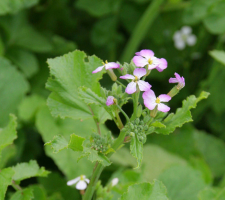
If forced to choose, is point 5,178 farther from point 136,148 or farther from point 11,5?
point 11,5

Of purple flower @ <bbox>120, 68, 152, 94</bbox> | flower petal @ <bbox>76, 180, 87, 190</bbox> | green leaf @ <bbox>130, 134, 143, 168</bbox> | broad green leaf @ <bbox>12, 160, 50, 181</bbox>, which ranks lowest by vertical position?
broad green leaf @ <bbox>12, 160, 50, 181</bbox>

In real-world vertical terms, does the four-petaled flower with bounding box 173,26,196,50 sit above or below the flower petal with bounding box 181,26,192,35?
below

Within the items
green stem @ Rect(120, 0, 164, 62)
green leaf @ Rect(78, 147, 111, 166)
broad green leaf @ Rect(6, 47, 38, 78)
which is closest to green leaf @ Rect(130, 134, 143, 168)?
green leaf @ Rect(78, 147, 111, 166)

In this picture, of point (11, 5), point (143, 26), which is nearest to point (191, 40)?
point (143, 26)

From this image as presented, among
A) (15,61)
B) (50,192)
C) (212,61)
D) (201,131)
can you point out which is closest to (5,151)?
(50,192)

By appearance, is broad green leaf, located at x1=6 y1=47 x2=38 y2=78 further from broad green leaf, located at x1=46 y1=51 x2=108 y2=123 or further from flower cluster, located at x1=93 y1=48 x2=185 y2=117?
flower cluster, located at x1=93 y1=48 x2=185 y2=117

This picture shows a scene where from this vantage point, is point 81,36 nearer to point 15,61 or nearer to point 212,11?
point 15,61
